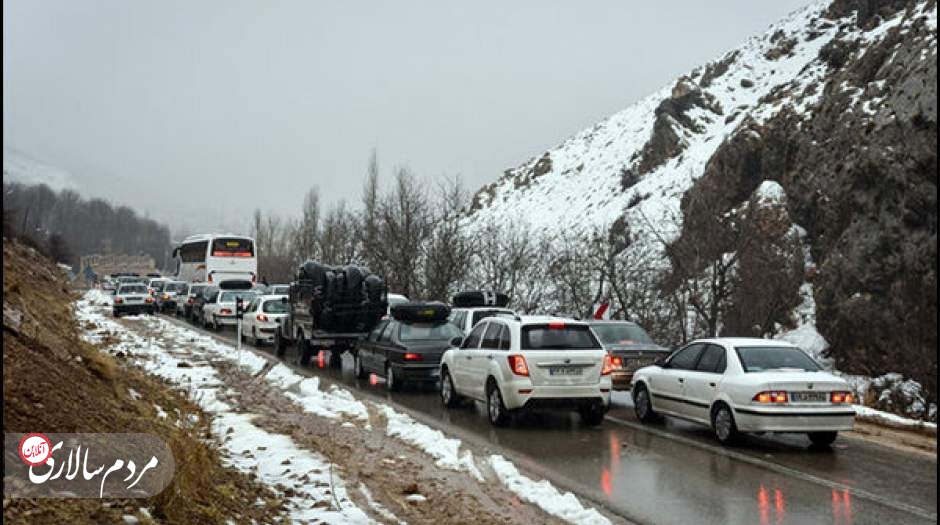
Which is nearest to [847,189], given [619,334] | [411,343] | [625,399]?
[619,334]

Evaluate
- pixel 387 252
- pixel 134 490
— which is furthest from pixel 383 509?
pixel 387 252

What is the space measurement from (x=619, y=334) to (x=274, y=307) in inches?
567

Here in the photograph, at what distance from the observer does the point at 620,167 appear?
100 metres

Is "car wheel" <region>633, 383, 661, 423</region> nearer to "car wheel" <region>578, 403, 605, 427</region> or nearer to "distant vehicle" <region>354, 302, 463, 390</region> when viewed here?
"car wheel" <region>578, 403, 605, 427</region>

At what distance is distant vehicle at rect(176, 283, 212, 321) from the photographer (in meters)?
41.0

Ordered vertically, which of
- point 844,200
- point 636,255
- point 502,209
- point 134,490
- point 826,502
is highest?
point 502,209

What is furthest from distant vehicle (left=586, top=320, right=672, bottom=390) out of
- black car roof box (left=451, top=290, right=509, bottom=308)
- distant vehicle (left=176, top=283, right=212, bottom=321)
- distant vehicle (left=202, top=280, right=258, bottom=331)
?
distant vehicle (left=176, top=283, right=212, bottom=321)

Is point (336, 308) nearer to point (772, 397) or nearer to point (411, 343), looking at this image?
point (411, 343)

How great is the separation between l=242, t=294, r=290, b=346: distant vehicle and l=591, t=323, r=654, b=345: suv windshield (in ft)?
41.8

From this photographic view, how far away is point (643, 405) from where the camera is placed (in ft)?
43.9

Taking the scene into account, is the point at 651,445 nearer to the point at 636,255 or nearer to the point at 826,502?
the point at 826,502

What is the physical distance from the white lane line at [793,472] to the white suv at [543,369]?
3.60 feet

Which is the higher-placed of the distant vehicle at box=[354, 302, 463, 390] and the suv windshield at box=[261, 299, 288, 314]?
the suv windshield at box=[261, 299, 288, 314]

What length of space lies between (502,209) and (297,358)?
91.2 meters
